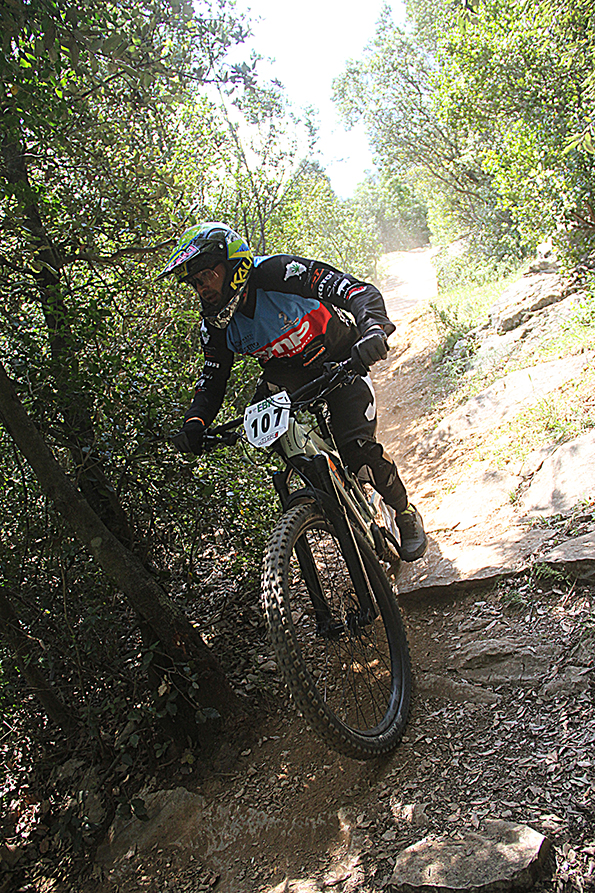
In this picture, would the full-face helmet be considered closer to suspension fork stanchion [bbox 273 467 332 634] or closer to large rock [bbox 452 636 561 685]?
suspension fork stanchion [bbox 273 467 332 634]

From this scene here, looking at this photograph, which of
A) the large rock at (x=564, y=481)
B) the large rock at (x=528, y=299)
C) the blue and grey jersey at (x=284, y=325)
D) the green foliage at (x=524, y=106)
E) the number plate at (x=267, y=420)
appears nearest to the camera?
the number plate at (x=267, y=420)

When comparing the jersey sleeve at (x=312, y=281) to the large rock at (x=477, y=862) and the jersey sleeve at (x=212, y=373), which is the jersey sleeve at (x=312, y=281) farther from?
the large rock at (x=477, y=862)

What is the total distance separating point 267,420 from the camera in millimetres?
2609

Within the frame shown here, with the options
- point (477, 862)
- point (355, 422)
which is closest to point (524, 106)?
point (355, 422)

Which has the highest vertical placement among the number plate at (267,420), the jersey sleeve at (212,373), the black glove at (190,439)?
the jersey sleeve at (212,373)

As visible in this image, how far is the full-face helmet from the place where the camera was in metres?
2.78

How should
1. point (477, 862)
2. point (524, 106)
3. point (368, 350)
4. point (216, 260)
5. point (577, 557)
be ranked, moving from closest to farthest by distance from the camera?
point (477, 862)
point (368, 350)
point (216, 260)
point (577, 557)
point (524, 106)

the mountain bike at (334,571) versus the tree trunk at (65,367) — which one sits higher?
the tree trunk at (65,367)

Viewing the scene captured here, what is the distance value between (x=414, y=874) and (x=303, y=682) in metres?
0.64

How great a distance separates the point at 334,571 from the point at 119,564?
3.36 ft

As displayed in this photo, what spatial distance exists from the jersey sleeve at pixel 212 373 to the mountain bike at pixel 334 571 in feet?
0.89

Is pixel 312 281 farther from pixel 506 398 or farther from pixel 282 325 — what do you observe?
pixel 506 398

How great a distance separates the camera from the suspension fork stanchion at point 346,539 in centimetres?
273

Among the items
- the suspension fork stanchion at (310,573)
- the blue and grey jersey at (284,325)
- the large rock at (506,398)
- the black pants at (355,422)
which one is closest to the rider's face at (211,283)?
the blue and grey jersey at (284,325)
